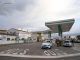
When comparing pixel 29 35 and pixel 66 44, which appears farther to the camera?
pixel 29 35

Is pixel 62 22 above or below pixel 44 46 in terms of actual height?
above

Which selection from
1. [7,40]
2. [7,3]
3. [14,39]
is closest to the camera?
[7,3]

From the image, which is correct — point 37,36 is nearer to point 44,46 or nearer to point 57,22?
point 57,22

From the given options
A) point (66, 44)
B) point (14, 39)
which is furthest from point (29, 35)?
point (66, 44)

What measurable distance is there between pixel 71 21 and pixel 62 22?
3.43 meters

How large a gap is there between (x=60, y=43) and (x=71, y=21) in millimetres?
7591

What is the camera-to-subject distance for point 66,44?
4756 centimetres

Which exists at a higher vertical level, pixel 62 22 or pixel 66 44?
pixel 62 22

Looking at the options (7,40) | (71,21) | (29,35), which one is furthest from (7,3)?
(29,35)

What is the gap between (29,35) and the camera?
118 metres

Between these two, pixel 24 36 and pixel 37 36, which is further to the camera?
pixel 37 36

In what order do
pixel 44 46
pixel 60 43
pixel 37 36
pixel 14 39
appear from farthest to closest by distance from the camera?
pixel 37 36 < pixel 14 39 < pixel 60 43 < pixel 44 46

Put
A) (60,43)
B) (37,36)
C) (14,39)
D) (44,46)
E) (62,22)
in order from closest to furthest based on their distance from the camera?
1. (44,46)
2. (60,43)
3. (62,22)
4. (14,39)
5. (37,36)

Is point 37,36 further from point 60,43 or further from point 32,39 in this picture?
Result: point 60,43
